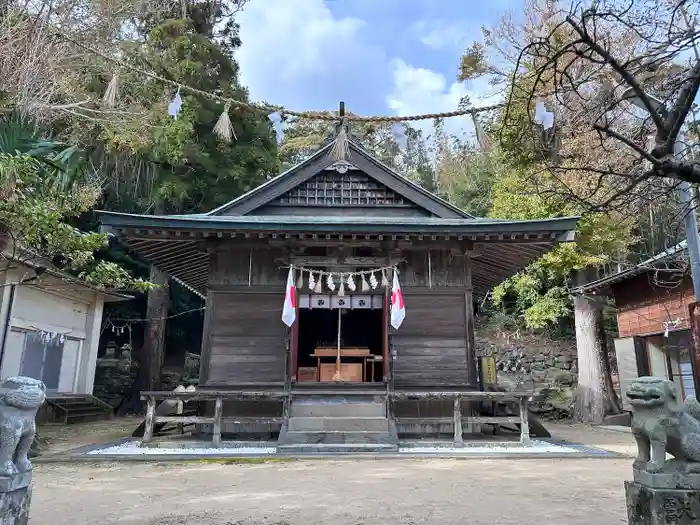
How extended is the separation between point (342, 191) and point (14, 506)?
9300 mm

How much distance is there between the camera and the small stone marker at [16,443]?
3.44m

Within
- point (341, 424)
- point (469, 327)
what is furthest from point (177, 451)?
point (469, 327)

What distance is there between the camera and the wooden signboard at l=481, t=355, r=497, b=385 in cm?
1088

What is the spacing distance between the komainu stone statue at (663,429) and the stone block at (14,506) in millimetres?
4669

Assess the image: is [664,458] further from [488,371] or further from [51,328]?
[51,328]

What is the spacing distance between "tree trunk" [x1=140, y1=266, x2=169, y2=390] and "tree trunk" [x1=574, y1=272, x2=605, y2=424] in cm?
1446

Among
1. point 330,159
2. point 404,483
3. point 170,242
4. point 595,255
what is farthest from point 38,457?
point 595,255

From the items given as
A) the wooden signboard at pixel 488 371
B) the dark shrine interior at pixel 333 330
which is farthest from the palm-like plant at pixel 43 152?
the wooden signboard at pixel 488 371

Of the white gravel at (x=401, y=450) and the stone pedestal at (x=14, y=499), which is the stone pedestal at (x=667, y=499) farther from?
the white gravel at (x=401, y=450)

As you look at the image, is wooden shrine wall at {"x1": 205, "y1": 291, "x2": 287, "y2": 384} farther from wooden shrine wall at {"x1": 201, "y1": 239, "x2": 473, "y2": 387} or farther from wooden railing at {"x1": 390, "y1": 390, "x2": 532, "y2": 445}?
wooden railing at {"x1": 390, "y1": 390, "x2": 532, "y2": 445}

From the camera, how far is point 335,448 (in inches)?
339

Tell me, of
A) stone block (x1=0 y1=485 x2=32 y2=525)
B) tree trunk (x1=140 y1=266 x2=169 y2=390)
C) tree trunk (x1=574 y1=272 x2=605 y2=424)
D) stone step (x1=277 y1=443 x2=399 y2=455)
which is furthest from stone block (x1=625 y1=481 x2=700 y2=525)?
tree trunk (x1=140 y1=266 x2=169 y2=390)

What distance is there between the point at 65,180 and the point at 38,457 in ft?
15.4

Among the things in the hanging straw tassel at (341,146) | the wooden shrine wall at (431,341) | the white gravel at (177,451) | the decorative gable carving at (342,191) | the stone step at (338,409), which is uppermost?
the hanging straw tassel at (341,146)
